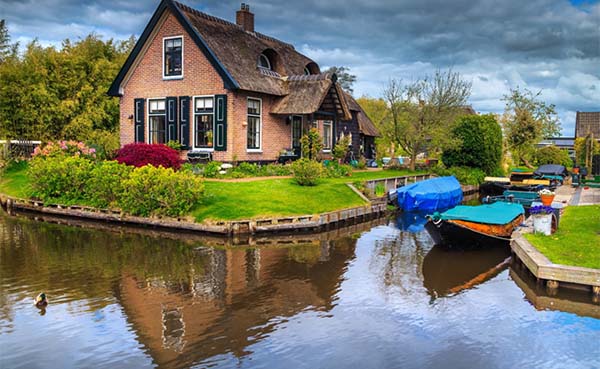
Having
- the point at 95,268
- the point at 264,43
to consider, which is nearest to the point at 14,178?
the point at 264,43

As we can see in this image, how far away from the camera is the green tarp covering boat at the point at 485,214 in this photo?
14016mm

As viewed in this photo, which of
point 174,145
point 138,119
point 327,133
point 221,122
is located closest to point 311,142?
point 327,133

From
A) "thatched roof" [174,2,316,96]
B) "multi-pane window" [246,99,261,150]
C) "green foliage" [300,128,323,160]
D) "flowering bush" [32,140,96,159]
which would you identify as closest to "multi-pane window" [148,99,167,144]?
"flowering bush" [32,140,96,159]

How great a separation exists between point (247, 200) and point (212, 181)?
122 inches

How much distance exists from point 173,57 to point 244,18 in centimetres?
539

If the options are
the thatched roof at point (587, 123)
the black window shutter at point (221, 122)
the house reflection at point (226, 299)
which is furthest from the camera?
the thatched roof at point (587, 123)

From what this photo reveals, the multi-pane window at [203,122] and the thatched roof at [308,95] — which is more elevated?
the thatched roof at [308,95]

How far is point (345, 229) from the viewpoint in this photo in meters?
17.6

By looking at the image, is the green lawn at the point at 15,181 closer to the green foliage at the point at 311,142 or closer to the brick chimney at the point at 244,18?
the green foliage at the point at 311,142

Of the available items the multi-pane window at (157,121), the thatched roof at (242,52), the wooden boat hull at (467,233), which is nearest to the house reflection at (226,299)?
the wooden boat hull at (467,233)

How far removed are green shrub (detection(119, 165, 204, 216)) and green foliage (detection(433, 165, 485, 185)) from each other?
18.1 meters

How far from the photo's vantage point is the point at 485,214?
1502 centimetres

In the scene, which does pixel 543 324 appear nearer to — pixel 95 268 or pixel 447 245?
pixel 447 245

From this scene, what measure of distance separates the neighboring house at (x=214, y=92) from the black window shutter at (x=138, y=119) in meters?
0.05
